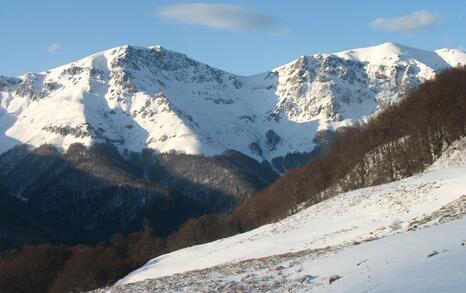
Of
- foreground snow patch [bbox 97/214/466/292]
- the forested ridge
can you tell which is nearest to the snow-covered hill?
foreground snow patch [bbox 97/214/466/292]

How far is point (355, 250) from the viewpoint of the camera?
91.4ft

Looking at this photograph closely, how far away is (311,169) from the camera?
122 meters

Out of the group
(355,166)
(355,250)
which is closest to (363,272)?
(355,250)

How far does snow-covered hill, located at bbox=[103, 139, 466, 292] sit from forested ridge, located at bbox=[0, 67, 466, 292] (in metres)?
10.3

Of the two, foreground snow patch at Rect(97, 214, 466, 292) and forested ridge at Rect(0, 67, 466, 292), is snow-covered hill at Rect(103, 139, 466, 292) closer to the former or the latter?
foreground snow patch at Rect(97, 214, 466, 292)

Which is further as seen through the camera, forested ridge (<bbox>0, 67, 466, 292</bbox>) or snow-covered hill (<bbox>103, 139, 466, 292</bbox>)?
forested ridge (<bbox>0, 67, 466, 292</bbox>)

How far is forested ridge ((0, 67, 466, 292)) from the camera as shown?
71750 millimetres

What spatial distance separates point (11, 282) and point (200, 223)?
60.7 meters

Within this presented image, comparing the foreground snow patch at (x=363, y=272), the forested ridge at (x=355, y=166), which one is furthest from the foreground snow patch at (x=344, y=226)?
the forested ridge at (x=355, y=166)

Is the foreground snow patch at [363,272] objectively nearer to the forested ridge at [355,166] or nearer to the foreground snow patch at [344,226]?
the foreground snow patch at [344,226]

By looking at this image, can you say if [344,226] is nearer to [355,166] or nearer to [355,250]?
[355,250]

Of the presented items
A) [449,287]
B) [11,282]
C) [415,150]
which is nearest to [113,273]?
[11,282]

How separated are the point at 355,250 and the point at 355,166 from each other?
63953mm

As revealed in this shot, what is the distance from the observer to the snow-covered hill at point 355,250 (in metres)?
19.4
